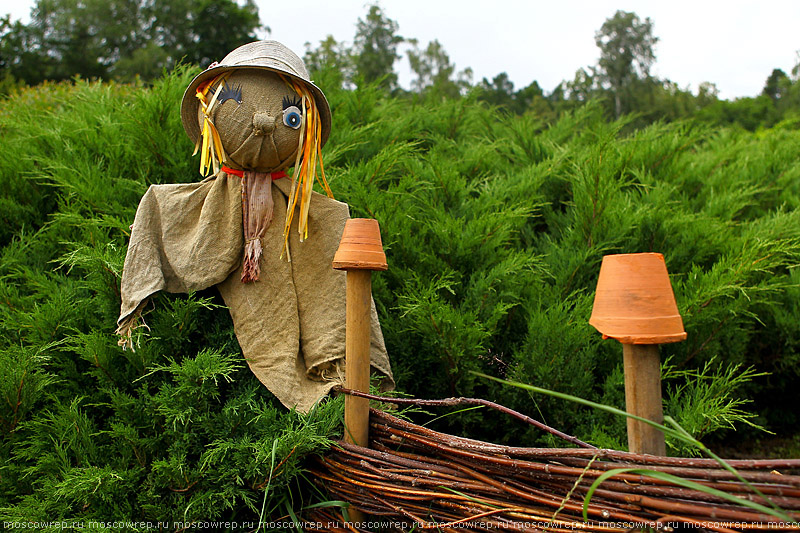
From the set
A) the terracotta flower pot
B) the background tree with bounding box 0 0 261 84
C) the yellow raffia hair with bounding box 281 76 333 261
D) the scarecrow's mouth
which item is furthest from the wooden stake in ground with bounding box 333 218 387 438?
the background tree with bounding box 0 0 261 84

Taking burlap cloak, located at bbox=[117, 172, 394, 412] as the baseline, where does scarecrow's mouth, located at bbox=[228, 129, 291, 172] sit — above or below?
above

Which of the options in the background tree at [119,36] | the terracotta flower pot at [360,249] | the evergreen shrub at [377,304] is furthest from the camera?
the background tree at [119,36]

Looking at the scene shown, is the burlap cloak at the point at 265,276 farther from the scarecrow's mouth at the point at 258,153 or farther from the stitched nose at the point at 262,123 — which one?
the stitched nose at the point at 262,123

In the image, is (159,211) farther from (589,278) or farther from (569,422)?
(589,278)

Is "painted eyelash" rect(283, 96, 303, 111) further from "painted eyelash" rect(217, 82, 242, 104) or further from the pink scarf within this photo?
the pink scarf

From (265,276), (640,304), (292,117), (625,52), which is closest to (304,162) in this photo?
(292,117)

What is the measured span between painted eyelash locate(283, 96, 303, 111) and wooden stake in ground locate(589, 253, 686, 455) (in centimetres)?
118

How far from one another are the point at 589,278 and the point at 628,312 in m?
1.64

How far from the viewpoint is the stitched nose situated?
1.68m

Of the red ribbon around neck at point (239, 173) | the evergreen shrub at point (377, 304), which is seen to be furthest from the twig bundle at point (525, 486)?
the red ribbon around neck at point (239, 173)

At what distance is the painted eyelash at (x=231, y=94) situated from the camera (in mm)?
1715

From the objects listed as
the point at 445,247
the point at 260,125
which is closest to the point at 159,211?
the point at 260,125

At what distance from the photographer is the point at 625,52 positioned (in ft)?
121

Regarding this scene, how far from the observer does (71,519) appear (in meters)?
1.54
